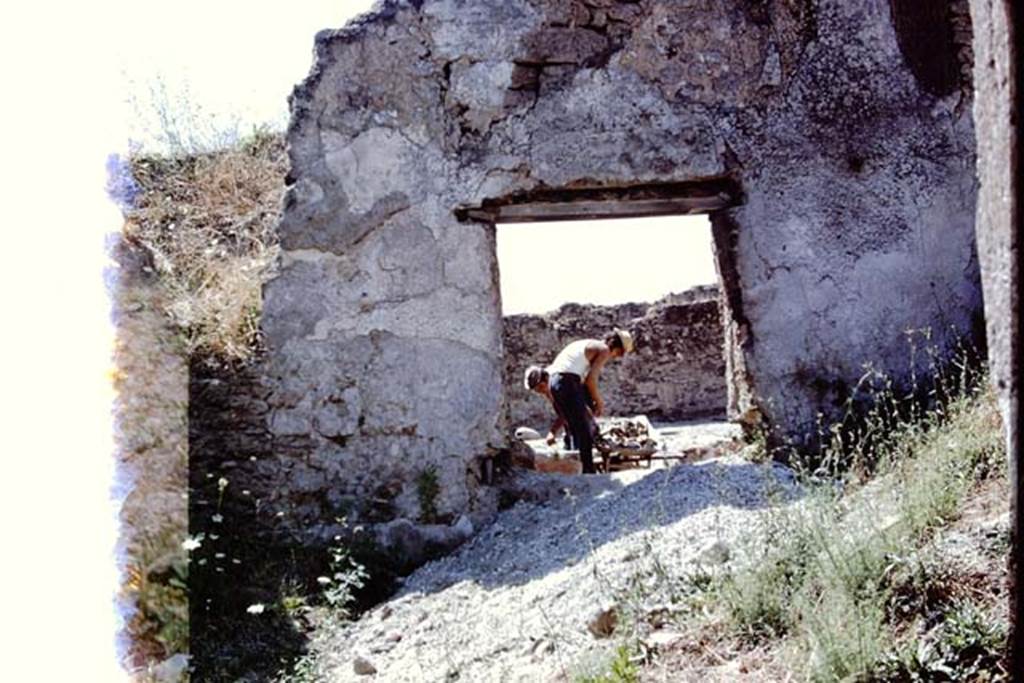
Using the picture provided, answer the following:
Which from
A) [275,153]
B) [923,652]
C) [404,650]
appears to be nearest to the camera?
[923,652]

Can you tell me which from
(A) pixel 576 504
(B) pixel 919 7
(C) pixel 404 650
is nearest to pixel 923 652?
(C) pixel 404 650

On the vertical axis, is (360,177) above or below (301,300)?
above

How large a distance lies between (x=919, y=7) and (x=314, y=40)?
125 inches

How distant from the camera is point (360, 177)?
553 centimetres

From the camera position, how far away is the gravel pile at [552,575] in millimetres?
3789

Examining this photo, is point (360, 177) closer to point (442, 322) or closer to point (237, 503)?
point (442, 322)

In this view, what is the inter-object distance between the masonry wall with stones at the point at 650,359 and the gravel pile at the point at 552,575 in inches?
307

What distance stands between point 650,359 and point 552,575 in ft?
29.9

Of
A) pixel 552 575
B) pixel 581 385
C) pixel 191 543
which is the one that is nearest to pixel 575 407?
pixel 581 385

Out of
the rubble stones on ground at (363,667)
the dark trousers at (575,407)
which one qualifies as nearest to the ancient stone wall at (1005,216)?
the rubble stones on ground at (363,667)

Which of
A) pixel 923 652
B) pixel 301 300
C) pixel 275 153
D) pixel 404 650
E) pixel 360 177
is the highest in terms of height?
pixel 275 153

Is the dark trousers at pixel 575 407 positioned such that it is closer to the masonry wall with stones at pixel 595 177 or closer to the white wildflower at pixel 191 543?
the masonry wall with stones at pixel 595 177

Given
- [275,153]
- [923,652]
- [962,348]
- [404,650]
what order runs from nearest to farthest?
1. [923,652]
2. [404,650]
3. [962,348]
4. [275,153]

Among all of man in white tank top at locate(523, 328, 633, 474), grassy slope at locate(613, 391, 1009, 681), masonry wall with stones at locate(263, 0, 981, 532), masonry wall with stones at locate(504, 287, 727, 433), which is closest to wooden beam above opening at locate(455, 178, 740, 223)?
masonry wall with stones at locate(263, 0, 981, 532)
